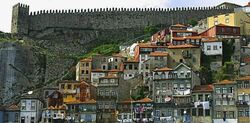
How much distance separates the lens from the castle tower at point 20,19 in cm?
10419

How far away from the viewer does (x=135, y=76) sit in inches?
3049

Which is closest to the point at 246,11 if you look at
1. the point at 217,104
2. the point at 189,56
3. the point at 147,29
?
the point at 147,29

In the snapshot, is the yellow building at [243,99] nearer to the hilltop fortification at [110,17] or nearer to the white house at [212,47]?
the white house at [212,47]

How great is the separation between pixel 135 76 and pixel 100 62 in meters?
9.16

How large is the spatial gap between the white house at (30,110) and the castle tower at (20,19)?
30.5m

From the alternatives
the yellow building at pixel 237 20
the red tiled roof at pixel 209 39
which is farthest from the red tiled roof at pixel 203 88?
the yellow building at pixel 237 20

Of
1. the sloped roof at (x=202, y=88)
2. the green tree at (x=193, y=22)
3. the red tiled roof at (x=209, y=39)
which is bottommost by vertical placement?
the sloped roof at (x=202, y=88)

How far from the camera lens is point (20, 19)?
105 metres

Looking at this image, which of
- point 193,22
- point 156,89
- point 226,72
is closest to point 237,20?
point 193,22

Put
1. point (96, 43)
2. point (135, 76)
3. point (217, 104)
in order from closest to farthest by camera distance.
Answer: point (217, 104) → point (135, 76) → point (96, 43)

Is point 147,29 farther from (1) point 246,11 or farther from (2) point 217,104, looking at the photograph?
(2) point 217,104

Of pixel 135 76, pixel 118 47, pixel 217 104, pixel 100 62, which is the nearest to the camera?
pixel 217 104

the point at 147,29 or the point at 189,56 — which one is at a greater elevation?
the point at 147,29

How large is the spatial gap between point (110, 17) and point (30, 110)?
120 ft
